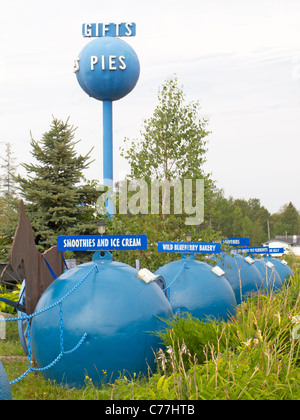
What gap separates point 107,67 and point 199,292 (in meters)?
16.8

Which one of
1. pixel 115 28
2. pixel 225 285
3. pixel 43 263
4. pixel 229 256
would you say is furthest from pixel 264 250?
pixel 115 28

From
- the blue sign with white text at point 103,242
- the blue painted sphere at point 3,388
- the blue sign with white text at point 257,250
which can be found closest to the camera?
the blue painted sphere at point 3,388

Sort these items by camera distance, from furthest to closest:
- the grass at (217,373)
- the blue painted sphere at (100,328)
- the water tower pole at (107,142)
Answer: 1. the water tower pole at (107,142)
2. the blue painted sphere at (100,328)
3. the grass at (217,373)

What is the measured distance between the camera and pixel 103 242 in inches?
268

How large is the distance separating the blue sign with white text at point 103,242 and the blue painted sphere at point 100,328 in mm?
336

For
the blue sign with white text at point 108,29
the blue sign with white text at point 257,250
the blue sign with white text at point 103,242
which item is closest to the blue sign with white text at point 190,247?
the blue sign with white text at point 103,242

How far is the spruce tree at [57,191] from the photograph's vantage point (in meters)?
18.5

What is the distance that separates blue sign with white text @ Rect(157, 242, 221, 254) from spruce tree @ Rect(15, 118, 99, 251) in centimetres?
887

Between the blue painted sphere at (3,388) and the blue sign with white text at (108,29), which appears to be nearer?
the blue painted sphere at (3,388)

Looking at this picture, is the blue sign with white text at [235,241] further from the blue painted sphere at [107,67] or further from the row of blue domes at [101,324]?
the blue painted sphere at [107,67]

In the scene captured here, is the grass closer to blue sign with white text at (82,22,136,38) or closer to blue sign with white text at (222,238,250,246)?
blue sign with white text at (222,238,250,246)

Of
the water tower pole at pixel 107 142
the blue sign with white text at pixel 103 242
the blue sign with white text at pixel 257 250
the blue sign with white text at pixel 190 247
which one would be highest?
the water tower pole at pixel 107 142

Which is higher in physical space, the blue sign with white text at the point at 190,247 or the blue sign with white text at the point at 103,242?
the blue sign with white text at the point at 103,242

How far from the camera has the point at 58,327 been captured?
6.27m
